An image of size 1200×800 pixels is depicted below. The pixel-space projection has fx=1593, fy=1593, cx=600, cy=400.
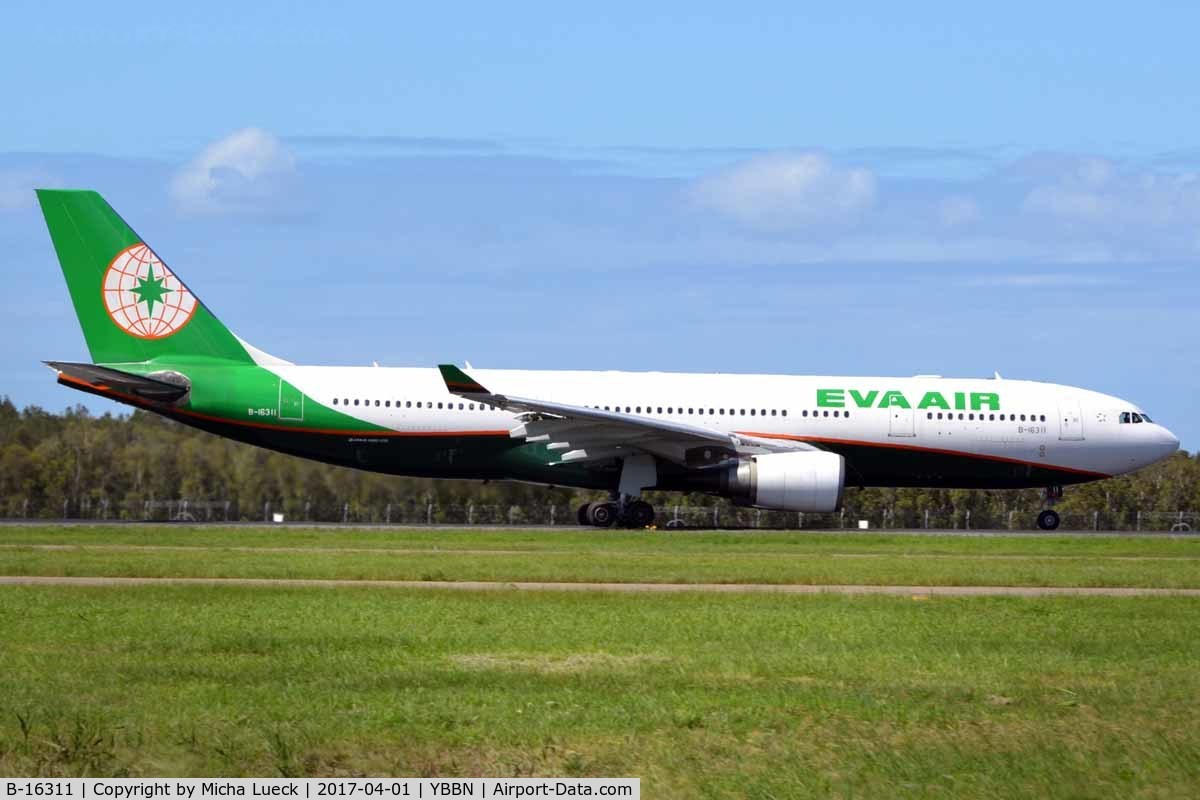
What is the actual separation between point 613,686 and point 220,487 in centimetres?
2900

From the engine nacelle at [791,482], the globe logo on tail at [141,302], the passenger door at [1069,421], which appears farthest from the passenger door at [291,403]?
the passenger door at [1069,421]

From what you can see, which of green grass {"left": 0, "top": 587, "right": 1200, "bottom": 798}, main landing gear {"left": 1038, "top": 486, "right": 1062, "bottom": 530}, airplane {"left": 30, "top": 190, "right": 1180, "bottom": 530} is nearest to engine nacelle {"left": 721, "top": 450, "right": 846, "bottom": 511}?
airplane {"left": 30, "top": 190, "right": 1180, "bottom": 530}

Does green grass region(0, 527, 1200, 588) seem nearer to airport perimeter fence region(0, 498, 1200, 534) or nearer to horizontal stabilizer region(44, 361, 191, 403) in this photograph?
horizontal stabilizer region(44, 361, 191, 403)

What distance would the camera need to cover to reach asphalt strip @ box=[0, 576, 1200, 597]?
735 inches

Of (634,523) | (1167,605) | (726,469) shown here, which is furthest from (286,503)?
(1167,605)

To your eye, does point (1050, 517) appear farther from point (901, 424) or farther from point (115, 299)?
point (115, 299)

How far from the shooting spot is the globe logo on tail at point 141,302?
34.2m

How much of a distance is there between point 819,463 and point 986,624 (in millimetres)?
16437

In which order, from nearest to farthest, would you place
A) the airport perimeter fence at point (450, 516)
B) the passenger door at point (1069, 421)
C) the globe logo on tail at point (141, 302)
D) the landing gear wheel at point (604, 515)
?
1. the globe logo on tail at point (141, 302)
2. the landing gear wheel at point (604, 515)
3. the passenger door at point (1069, 421)
4. the airport perimeter fence at point (450, 516)

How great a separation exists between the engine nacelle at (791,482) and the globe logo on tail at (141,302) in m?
12.5

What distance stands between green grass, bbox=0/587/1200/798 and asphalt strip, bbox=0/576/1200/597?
162 cm

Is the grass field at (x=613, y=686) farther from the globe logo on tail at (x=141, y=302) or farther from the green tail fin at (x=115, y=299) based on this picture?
the globe logo on tail at (x=141, y=302)

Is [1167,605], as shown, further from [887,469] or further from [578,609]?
[887,469]

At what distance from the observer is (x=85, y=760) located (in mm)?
8586
